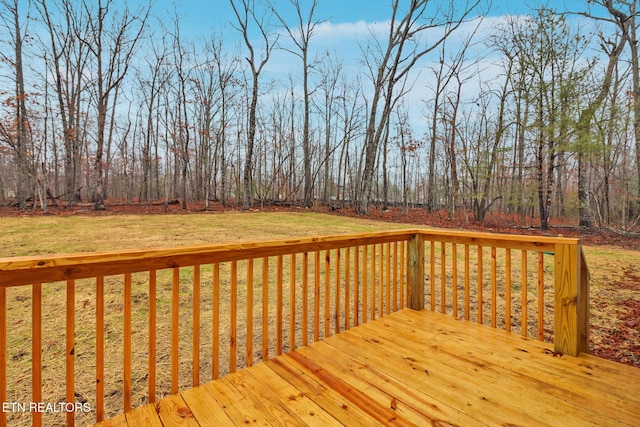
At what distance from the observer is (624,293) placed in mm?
3816

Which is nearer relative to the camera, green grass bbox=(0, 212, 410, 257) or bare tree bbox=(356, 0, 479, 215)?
green grass bbox=(0, 212, 410, 257)

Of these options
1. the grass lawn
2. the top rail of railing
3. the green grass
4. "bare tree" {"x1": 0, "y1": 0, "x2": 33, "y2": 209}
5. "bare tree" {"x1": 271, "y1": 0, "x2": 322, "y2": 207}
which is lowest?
the grass lawn

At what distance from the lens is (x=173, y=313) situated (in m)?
1.51

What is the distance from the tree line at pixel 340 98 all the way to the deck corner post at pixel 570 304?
29.8 ft

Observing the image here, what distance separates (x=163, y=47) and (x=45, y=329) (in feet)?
54.8

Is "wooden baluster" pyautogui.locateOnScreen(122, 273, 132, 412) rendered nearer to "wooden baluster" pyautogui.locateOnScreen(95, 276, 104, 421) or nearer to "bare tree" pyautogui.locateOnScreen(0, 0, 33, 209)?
"wooden baluster" pyautogui.locateOnScreen(95, 276, 104, 421)

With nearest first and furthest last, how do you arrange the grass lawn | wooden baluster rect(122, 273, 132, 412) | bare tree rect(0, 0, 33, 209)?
1. wooden baluster rect(122, 273, 132, 412)
2. the grass lawn
3. bare tree rect(0, 0, 33, 209)

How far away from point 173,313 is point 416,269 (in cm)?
221

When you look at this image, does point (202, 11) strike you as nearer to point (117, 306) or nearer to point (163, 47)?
point (163, 47)

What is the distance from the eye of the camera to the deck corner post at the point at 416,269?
285cm

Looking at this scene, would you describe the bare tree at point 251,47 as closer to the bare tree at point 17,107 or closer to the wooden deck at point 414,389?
the bare tree at point 17,107

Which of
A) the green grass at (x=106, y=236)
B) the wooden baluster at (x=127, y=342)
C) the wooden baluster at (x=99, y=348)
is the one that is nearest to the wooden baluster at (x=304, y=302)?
the wooden baluster at (x=127, y=342)

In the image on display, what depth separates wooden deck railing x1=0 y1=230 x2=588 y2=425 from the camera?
1.26 m

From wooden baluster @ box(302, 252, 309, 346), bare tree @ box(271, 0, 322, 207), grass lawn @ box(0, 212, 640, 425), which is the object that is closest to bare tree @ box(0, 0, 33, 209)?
grass lawn @ box(0, 212, 640, 425)
